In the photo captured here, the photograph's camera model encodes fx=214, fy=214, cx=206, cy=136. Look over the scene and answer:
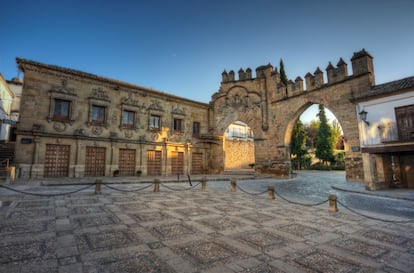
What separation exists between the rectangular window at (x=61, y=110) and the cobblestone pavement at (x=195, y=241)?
10211 mm

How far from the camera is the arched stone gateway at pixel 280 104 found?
13438 millimetres

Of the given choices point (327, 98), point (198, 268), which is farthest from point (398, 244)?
point (327, 98)

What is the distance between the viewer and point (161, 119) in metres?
18.9

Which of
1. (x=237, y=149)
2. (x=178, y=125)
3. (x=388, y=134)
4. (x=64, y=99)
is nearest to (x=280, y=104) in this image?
(x=388, y=134)

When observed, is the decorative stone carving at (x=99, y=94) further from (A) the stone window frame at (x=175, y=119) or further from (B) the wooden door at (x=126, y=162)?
(A) the stone window frame at (x=175, y=119)

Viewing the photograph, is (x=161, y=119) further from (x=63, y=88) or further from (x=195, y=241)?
(x=195, y=241)

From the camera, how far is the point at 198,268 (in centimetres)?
261

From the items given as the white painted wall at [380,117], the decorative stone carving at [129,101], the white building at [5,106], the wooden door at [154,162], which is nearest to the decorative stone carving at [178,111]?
the decorative stone carving at [129,101]

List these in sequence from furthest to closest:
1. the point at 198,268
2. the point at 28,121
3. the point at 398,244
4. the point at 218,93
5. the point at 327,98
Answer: the point at 218,93
the point at 327,98
the point at 28,121
the point at 398,244
the point at 198,268

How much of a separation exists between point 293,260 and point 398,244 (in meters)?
2.16

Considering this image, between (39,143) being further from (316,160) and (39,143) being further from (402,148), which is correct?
(316,160)

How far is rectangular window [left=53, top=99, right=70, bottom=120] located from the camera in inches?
558

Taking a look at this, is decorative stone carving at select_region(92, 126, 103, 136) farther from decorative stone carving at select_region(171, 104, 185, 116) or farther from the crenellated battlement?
the crenellated battlement

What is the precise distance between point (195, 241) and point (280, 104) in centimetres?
1686
